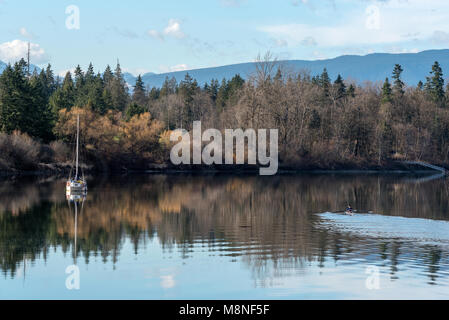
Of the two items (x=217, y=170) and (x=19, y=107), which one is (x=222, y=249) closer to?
(x=19, y=107)

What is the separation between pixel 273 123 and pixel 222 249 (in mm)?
70891

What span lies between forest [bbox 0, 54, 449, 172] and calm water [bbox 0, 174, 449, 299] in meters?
33.2

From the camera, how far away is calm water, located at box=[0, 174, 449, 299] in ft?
60.1

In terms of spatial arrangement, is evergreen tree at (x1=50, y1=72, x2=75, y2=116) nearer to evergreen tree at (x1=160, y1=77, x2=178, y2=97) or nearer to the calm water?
evergreen tree at (x1=160, y1=77, x2=178, y2=97)

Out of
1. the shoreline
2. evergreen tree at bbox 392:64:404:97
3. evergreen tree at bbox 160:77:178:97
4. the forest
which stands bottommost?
the shoreline

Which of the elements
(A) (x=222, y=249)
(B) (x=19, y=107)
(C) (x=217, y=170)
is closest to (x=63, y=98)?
(B) (x=19, y=107)

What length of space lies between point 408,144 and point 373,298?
97.2m

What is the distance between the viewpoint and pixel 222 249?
24938 millimetres

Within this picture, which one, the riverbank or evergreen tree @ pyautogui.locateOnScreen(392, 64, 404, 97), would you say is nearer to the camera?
the riverbank

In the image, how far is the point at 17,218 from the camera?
3394cm

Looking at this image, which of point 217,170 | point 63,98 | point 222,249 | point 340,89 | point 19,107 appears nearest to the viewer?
point 222,249

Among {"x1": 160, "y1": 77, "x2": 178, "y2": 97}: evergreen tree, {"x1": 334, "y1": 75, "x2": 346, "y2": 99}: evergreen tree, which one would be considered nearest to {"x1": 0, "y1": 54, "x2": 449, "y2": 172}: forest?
{"x1": 334, "y1": 75, "x2": 346, "y2": 99}: evergreen tree

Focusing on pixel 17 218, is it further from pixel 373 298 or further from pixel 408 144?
pixel 408 144
